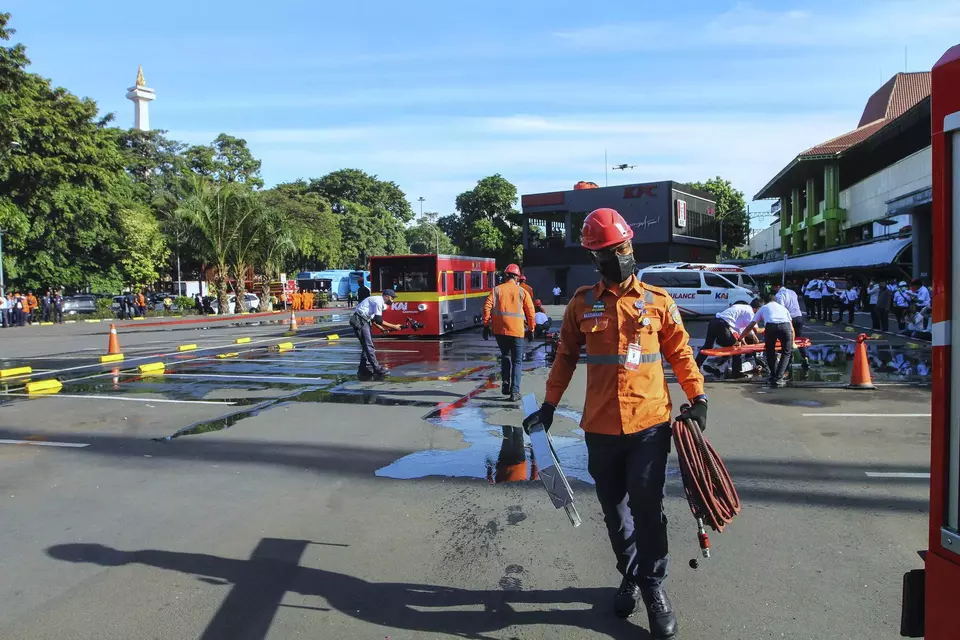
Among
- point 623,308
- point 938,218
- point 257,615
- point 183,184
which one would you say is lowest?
point 257,615

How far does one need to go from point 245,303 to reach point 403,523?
38.4 meters

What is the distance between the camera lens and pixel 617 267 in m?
3.48

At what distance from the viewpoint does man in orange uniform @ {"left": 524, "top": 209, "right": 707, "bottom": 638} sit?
339 cm

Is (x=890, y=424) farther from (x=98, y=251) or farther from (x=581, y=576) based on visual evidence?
(x=98, y=251)

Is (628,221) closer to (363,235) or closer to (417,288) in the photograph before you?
(417,288)

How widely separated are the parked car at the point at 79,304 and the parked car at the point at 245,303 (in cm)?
604

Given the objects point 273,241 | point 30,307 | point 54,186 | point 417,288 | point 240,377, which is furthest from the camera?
point 273,241

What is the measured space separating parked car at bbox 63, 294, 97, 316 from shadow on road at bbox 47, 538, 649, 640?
37826 millimetres

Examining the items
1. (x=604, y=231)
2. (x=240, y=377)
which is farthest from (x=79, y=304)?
(x=604, y=231)

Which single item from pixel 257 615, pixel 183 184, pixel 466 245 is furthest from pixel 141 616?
pixel 466 245

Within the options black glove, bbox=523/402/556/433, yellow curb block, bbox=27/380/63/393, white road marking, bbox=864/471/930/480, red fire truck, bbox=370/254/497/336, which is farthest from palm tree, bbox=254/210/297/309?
black glove, bbox=523/402/556/433

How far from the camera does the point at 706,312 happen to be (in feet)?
82.7

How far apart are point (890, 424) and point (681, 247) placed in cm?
3801

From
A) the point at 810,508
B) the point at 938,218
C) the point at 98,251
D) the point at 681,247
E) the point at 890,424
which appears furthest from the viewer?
the point at 681,247
